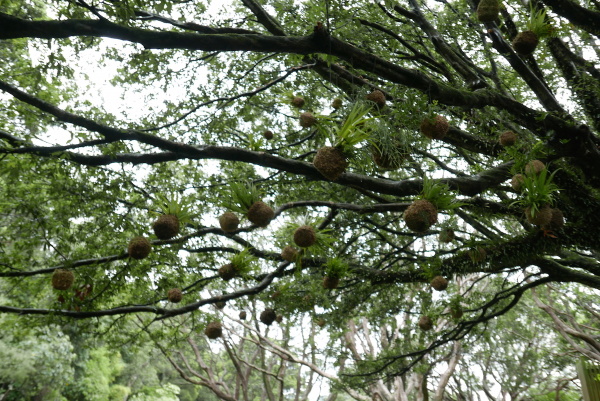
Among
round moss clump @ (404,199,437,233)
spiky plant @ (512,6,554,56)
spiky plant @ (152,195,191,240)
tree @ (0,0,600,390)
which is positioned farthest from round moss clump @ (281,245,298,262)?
spiky plant @ (512,6,554,56)

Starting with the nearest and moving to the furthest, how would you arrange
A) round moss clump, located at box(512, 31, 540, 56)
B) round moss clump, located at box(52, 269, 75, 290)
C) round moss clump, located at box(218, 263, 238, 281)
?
1. round moss clump, located at box(512, 31, 540, 56)
2. round moss clump, located at box(52, 269, 75, 290)
3. round moss clump, located at box(218, 263, 238, 281)

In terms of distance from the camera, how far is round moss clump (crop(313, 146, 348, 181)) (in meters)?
2.56

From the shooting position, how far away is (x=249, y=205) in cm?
307

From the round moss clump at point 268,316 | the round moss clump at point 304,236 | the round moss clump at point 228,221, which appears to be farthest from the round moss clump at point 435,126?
the round moss clump at point 268,316

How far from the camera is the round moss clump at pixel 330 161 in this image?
2.56 meters

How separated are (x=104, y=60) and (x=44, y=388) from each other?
1398cm

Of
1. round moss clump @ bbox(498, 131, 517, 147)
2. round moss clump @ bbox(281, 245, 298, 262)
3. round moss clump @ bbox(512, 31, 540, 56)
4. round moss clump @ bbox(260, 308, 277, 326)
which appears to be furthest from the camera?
round moss clump @ bbox(260, 308, 277, 326)

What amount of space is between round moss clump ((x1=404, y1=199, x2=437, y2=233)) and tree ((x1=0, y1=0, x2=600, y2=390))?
0.01 meters

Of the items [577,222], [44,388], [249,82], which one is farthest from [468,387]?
[44,388]

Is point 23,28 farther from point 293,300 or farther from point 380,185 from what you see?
point 293,300

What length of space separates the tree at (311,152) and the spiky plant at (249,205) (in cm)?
1

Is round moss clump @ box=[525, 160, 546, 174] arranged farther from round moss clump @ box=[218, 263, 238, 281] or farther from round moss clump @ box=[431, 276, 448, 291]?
round moss clump @ box=[218, 263, 238, 281]

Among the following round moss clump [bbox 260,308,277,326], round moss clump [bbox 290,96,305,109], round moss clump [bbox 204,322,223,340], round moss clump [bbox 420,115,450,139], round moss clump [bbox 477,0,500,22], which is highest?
round moss clump [bbox 290,96,305,109]

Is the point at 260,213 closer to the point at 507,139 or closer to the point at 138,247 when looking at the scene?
the point at 138,247
